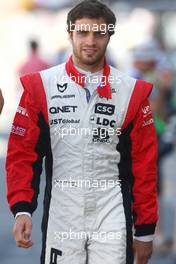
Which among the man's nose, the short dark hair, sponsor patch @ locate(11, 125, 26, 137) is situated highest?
the short dark hair

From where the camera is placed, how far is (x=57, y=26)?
43594mm

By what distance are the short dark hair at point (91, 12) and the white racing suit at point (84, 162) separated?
0.26 m

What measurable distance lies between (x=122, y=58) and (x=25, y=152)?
2895 centimetres

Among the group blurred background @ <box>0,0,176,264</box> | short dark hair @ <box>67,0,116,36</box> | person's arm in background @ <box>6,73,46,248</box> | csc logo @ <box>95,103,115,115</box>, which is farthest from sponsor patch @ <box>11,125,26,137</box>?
blurred background @ <box>0,0,176,264</box>

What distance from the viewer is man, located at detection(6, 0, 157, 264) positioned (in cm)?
686

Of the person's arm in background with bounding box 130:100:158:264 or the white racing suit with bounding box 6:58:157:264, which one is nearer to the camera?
the white racing suit with bounding box 6:58:157:264

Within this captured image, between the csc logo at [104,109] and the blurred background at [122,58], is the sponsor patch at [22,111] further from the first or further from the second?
the blurred background at [122,58]

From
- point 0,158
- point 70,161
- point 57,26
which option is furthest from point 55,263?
point 57,26

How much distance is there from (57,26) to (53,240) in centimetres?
3695

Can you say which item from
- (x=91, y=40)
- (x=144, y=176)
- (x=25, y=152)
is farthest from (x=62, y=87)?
(x=144, y=176)

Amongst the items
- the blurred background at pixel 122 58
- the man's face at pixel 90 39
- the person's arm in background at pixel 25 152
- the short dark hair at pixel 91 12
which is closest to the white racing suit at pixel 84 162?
the person's arm in background at pixel 25 152

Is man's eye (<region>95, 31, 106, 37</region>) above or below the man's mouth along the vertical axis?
above

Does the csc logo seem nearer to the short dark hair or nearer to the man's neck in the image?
the man's neck

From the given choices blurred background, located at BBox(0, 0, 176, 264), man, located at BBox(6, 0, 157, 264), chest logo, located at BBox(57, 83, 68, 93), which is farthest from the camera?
blurred background, located at BBox(0, 0, 176, 264)
